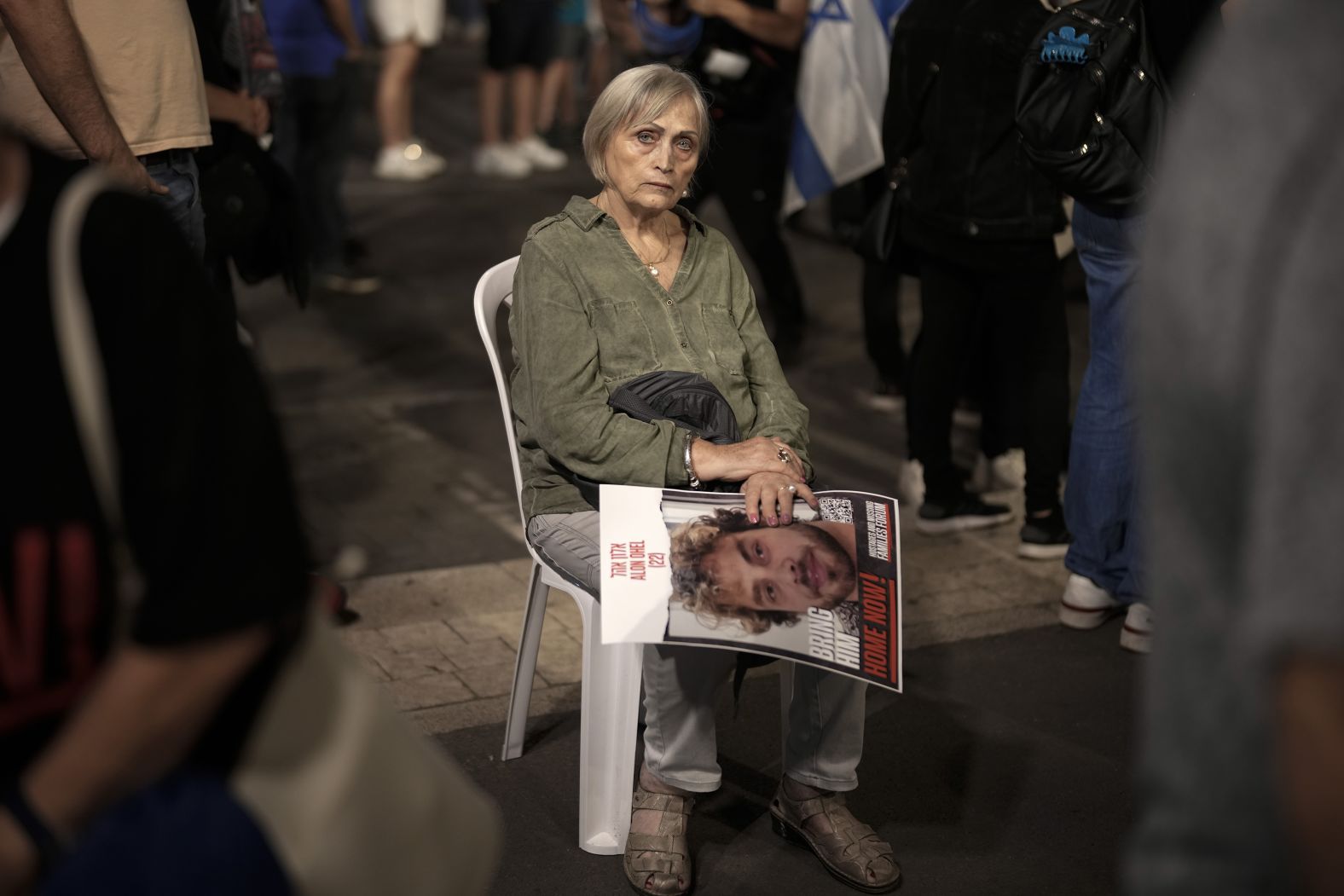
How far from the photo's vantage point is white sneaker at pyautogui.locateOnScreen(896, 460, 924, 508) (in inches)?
187

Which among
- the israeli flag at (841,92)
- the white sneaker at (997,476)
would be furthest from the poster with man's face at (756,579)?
the israeli flag at (841,92)

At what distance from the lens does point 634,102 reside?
3039 mm

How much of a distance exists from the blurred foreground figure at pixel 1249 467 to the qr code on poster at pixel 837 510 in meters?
1.72

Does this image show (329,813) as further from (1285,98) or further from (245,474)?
(1285,98)

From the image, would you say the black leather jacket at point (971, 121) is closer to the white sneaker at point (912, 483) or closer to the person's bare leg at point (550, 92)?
the white sneaker at point (912, 483)

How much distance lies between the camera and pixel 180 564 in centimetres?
121

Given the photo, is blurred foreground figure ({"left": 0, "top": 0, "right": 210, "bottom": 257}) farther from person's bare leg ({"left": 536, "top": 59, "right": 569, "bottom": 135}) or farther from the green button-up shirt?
person's bare leg ({"left": 536, "top": 59, "right": 569, "bottom": 135})

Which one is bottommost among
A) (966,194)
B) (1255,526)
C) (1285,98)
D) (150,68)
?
(966,194)

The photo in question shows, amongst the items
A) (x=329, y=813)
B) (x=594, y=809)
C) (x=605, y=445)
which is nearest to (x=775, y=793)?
(x=594, y=809)

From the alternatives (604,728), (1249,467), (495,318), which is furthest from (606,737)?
(1249,467)

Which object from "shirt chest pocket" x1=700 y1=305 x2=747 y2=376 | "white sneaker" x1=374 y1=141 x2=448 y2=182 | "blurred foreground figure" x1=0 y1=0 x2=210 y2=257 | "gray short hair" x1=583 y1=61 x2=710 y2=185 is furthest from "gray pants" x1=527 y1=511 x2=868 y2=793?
"white sneaker" x1=374 y1=141 x2=448 y2=182

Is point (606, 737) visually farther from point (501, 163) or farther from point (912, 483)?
point (501, 163)

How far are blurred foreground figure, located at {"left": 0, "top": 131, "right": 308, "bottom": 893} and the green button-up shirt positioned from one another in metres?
1.60

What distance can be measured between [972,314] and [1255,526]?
146 inches
